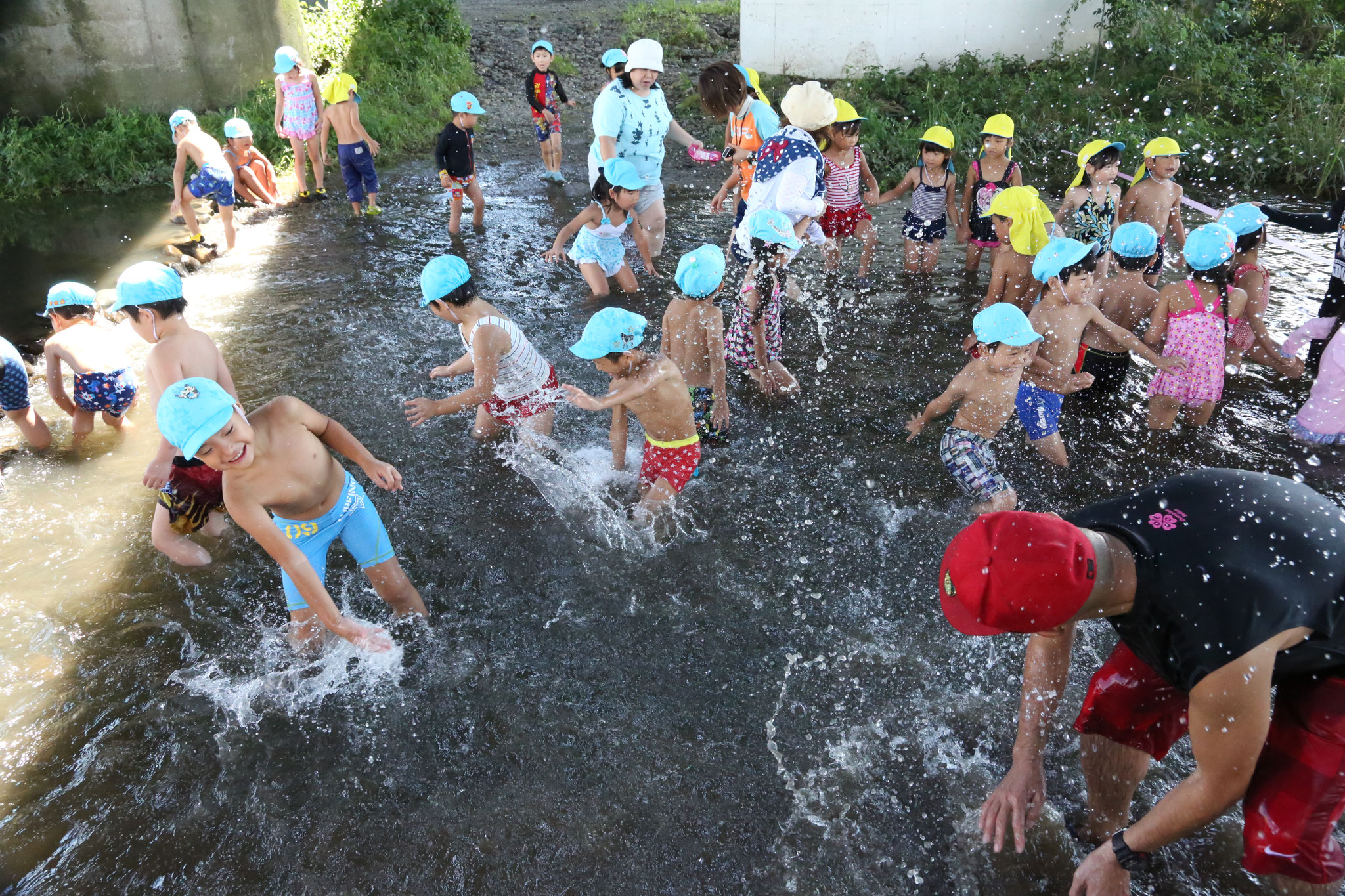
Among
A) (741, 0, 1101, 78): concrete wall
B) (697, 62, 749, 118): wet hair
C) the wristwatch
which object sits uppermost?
(741, 0, 1101, 78): concrete wall

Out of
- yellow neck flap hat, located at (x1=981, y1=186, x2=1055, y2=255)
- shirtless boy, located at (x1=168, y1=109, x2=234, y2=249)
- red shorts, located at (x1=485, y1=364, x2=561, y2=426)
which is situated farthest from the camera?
shirtless boy, located at (x1=168, y1=109, x2=234, y2=249)

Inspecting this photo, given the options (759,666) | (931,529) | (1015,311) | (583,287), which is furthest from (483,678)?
(583,287)

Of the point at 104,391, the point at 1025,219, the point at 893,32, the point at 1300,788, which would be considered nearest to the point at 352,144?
the point at 104,391

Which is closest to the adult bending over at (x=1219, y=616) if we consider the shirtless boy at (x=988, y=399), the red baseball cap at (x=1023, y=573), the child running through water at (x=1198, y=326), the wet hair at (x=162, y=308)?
the red baseball cap at (x=1023, y=573)

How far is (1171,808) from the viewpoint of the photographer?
204 centimetres

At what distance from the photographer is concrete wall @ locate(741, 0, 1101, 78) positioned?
11.7 m

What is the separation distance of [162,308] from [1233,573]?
4.51 meters

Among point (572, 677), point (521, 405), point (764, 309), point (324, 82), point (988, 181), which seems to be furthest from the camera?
point (324, 82)

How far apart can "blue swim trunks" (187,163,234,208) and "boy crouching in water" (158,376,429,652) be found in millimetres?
5994

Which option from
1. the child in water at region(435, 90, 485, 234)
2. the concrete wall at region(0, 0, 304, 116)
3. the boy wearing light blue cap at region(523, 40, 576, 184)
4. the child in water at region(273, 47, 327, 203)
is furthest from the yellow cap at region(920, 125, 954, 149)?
the concrete wall at region(0, 0, 304, 116)

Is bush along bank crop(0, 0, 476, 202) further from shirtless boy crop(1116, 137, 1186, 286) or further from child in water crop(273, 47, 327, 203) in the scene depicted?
shirtless boy crop(1116, 137, 1186, 286)

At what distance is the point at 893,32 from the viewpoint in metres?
12.1

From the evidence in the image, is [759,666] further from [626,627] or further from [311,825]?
[311,825]

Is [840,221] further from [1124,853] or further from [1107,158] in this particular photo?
[1124,853]
